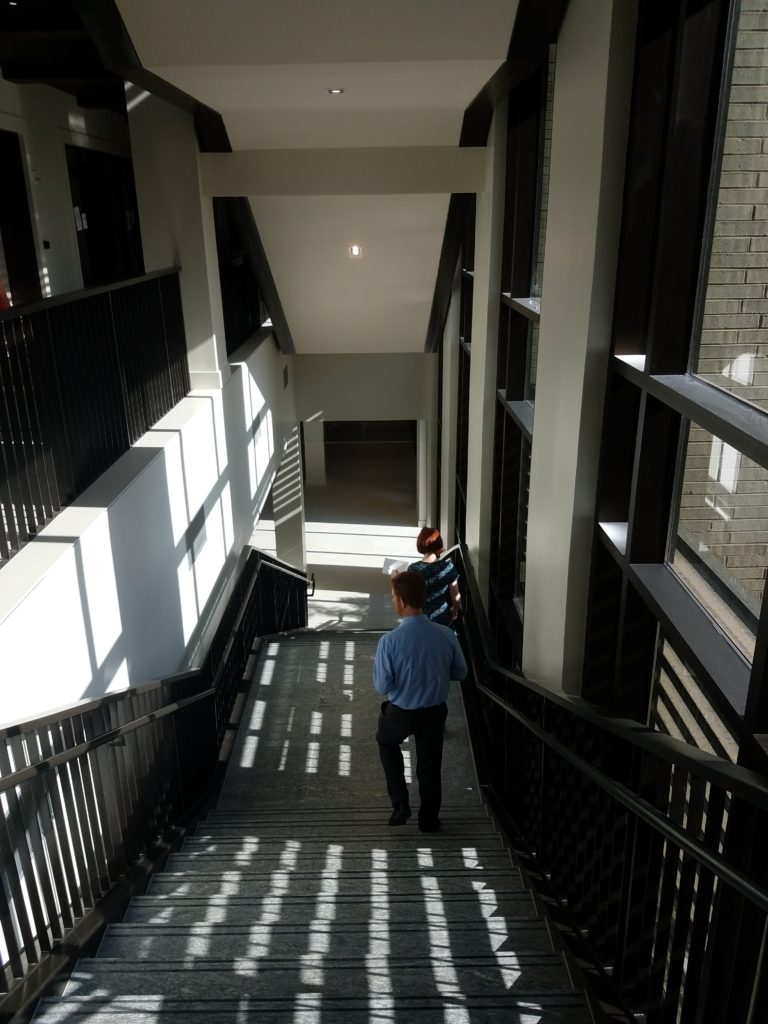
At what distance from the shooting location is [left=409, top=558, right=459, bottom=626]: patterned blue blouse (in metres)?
6.27

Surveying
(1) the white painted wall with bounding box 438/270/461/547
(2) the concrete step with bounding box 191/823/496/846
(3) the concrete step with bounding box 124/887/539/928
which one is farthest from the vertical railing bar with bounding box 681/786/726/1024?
(1) the white painted wall with bounding box 438/270/461/547

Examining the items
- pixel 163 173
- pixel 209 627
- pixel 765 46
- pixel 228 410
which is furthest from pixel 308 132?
pixel 765 46

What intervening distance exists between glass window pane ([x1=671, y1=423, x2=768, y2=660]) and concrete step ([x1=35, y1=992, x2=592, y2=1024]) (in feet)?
4.48

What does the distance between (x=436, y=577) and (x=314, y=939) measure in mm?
3331

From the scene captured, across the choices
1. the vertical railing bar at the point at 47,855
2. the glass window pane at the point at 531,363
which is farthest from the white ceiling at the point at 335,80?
the vertical railing bar at the point at 47,855

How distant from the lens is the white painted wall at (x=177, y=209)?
6.71m

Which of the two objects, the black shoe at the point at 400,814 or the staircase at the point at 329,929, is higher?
the staircase at the point at 329,929

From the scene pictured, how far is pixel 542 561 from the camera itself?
14.7ft

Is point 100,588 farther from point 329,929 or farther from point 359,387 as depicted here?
point 359,387

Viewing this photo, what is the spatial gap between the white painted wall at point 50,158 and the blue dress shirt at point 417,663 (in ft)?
17.7

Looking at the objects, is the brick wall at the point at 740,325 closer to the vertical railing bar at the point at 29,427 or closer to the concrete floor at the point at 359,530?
the vertical railing bar at the point at 29,427

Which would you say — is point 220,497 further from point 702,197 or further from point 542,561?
point 702,197

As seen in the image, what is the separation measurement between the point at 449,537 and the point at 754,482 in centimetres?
929

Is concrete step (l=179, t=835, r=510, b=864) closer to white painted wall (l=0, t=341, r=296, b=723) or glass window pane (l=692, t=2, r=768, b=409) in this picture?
white painted wall (l=0, t=341, r=296, b=723)
